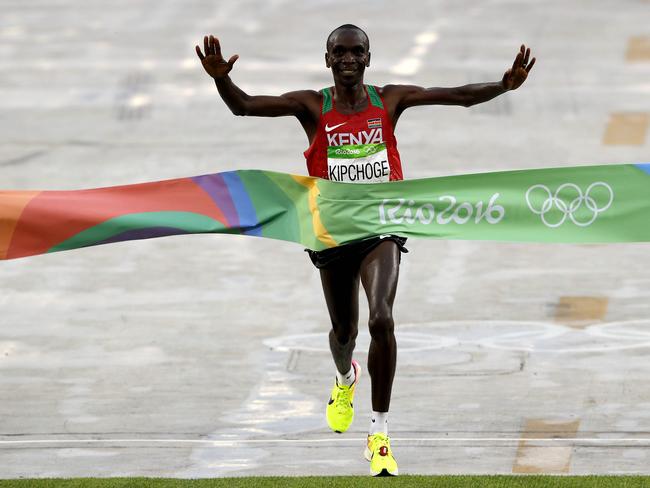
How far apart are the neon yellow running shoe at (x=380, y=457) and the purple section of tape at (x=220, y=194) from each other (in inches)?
75.8

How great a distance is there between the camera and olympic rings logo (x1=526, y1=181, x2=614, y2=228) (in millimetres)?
9094

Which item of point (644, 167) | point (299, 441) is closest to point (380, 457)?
point (299, 441)

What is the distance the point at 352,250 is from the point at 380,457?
1411 millimetres

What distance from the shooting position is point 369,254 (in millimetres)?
8602

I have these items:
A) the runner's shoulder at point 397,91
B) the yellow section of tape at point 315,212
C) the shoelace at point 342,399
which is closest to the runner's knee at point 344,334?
the shoelace at point 342,399

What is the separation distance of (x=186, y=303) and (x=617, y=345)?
420 cm

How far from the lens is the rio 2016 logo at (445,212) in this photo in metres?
8.82

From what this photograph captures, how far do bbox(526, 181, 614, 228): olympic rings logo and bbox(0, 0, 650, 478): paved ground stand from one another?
1646 millimetres

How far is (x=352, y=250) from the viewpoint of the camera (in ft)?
28.7

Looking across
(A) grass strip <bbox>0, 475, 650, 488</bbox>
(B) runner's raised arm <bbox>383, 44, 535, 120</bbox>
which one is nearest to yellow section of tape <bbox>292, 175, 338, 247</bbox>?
(B) runner's raised arm <bbox>383, 44, 535, 120</bbox>

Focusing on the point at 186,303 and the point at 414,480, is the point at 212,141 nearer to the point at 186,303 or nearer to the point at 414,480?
the point at 186,303

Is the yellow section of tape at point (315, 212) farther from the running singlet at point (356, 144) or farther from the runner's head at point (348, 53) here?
the runner's head at point (348, 53)

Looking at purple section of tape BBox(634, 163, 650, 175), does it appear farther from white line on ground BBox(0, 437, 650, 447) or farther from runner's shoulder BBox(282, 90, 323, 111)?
runner's shoulder BBox(282, 90, 323, 111)

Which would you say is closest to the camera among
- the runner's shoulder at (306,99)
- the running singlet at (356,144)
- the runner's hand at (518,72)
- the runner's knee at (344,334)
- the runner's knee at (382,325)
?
the runner's knee at (382,325)
